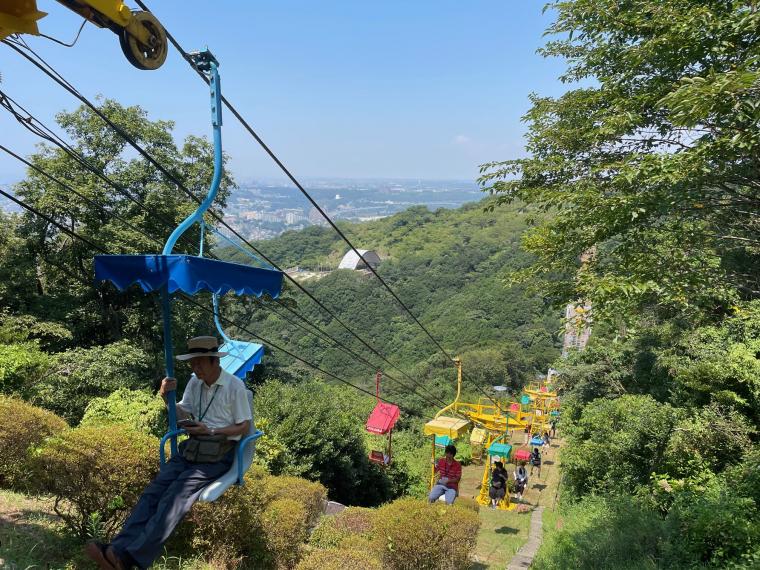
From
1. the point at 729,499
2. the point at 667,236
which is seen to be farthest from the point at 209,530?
the point at 667,236

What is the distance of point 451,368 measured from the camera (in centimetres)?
4950

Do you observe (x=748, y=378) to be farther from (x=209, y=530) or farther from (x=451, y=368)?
(x=451, y=368)

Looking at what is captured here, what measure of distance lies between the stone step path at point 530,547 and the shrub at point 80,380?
7592mm

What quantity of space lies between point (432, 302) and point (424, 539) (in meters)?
71.0

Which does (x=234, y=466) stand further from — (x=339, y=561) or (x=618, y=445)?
(x=618, y=445)

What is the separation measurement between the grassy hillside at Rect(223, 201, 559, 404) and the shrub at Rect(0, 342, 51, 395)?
1461 cm

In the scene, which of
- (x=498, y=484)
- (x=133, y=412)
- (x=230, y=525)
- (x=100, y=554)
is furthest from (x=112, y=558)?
(x=498, y=484)

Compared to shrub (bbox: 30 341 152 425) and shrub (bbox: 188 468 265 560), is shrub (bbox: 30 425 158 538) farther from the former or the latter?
shrub (bbox: 30 341 152 425)

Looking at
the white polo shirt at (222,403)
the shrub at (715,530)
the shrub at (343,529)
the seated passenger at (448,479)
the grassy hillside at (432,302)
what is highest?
the white polo shirt at (222,403)

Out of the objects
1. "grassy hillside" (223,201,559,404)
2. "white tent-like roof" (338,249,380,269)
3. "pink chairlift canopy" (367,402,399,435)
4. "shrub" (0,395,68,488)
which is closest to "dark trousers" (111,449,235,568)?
"shrub" (0,395,68,488)

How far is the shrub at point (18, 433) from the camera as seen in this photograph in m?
4.63

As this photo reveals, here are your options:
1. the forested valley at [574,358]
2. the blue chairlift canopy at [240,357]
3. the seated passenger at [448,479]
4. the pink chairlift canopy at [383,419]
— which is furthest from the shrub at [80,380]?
the seated passenger at [448,479]

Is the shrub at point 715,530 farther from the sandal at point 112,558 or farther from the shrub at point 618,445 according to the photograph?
the sandal at point 112,558

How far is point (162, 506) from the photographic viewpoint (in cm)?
325
